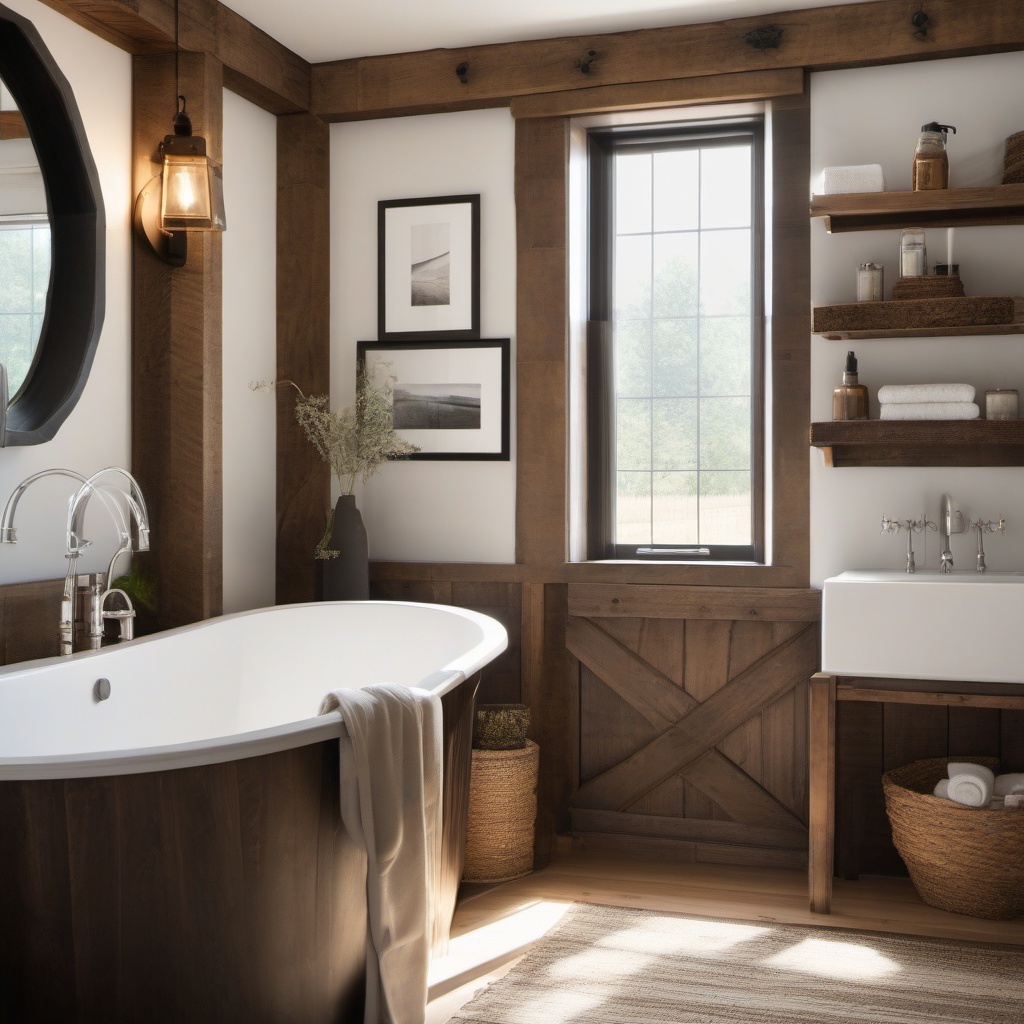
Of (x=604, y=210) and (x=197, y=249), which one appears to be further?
(x=604, y=210)

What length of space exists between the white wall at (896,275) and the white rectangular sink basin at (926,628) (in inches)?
14.3

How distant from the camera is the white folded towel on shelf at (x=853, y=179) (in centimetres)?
319

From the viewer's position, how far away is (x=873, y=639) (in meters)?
2.95

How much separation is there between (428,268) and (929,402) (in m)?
1.71

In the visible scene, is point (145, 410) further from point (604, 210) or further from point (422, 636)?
point (604, 210)

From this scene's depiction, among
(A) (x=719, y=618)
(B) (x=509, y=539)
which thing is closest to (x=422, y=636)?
(B) (x=509, y=539)

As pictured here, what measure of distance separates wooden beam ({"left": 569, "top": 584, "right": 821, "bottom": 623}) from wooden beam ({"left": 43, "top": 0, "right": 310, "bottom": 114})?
192 centimetres

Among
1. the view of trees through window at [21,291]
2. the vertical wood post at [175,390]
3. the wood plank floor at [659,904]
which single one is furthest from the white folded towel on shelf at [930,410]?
the view of trees through window at [21,291]

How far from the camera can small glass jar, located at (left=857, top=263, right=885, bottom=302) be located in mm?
3287

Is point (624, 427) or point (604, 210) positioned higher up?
point (604, 210)

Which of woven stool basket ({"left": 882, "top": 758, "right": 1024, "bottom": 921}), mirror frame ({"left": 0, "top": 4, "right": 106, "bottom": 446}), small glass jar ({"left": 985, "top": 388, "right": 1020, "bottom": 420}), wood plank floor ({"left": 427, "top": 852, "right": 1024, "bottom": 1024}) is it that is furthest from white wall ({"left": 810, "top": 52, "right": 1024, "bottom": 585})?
mirror frame ({"left": 0, "top": 4, "right": 106, "bottom": 446})

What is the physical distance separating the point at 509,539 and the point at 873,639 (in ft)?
4.22

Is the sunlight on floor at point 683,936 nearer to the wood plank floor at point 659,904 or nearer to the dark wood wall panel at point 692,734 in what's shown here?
the wood plank floor at point 659,904

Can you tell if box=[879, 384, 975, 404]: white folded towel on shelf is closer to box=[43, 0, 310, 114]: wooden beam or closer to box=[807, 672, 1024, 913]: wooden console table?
box=[807, 672, 1024, 913]: wooden console table
